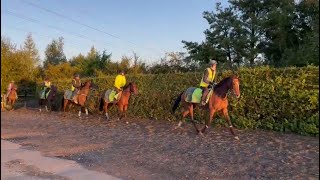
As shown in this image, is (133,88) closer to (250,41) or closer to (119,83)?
(119,83)

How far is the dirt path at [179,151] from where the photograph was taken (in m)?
6.07

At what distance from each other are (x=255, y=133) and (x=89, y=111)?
34.9 feet

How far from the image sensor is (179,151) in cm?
785

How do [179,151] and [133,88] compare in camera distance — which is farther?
[133,88]

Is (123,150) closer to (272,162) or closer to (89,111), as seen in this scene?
(272,162)

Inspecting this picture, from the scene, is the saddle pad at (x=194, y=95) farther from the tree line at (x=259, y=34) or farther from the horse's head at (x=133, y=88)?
the tree line at (x=259, y=34)

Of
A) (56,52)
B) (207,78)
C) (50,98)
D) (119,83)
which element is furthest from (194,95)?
(56,52)

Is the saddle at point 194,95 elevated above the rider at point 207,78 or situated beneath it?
situated beneath

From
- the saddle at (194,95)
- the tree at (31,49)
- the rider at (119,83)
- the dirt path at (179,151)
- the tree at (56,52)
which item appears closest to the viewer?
the tree at (31,49)

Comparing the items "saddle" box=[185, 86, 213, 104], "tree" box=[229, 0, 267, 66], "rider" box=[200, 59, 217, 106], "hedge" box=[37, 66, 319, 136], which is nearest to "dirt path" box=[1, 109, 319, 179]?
Answer: "hedge" box=[37, 66, 319, 136]

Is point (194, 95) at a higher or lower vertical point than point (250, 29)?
lower

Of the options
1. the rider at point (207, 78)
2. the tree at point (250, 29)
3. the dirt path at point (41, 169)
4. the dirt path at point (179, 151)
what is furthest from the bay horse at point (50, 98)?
the dirt path at point (41, 169)

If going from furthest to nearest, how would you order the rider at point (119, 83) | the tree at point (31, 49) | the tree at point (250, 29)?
the tree at point (250, 29) → the rider at point (119, 83) → the tree at point (31, 49)

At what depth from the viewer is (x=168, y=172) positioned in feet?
20.3
